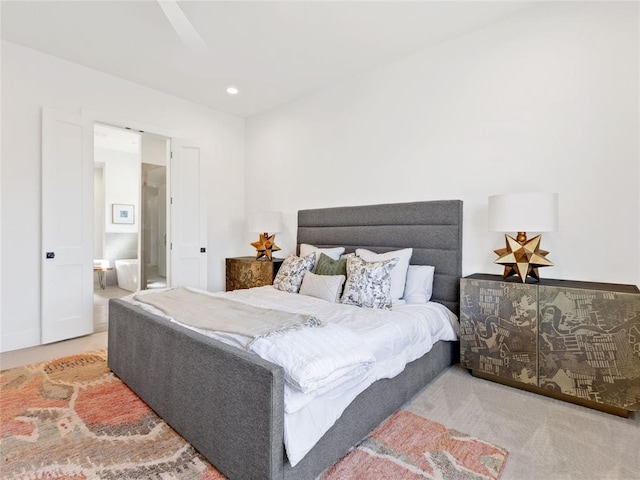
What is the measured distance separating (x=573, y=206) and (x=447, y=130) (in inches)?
47.4

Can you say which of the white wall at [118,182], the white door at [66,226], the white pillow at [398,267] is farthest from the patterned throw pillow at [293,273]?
the white wall at [118,182]

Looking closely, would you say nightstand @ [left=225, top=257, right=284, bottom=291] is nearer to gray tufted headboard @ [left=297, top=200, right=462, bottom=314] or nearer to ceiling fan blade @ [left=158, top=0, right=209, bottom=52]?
gray tufted headboard @ [left=297, top=200, right=462, bottom=314]

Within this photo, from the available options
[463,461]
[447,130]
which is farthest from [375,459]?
[447,130]

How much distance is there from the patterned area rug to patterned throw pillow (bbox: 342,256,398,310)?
0.82 metres

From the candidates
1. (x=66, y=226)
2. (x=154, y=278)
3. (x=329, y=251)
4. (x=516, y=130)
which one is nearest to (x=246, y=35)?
(x=329, y=251)

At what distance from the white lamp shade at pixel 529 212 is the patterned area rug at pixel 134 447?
1.40 metres

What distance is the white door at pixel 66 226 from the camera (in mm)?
3264

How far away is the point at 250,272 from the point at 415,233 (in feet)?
6.97

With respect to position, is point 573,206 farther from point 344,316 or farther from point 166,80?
point 166,80

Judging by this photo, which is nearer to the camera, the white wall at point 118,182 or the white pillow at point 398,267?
the white pillow at point 398,267

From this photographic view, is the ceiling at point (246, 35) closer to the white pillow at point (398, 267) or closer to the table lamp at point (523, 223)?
the table lamp at point (523, 223)

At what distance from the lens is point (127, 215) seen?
7082 millimetres

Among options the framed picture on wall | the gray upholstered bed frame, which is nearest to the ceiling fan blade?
the gray upholstered bed frame

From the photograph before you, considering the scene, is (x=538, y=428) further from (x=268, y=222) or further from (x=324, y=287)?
(x=268, y=222)
